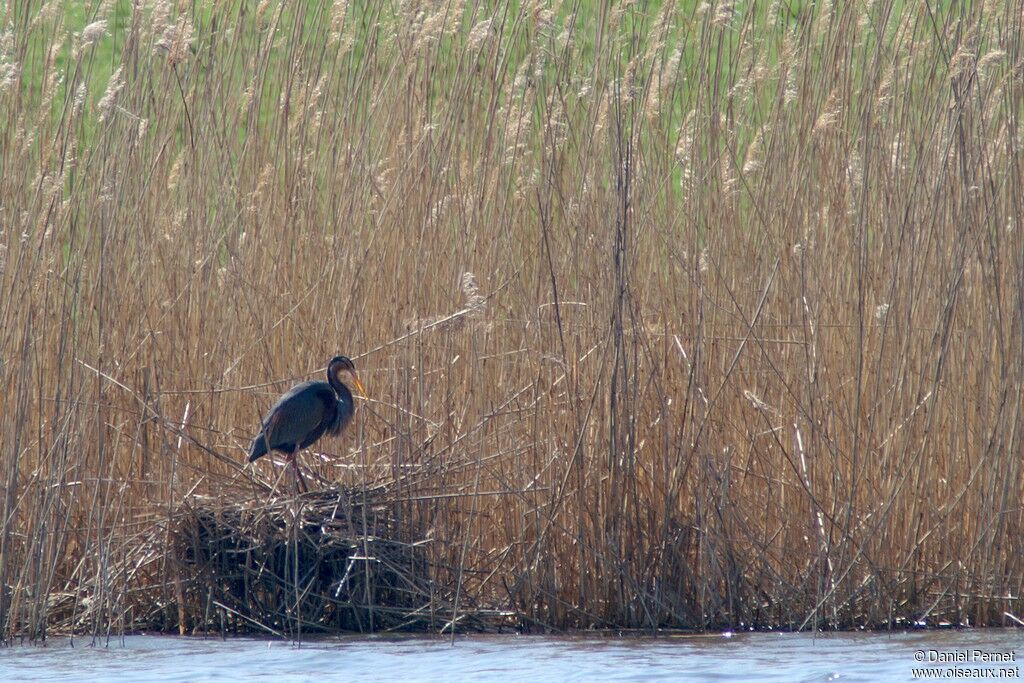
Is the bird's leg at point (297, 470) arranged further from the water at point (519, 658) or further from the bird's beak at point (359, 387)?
A: the water at point (519, 658)

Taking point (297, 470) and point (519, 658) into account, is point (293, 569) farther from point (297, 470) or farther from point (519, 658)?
point (519, 658)

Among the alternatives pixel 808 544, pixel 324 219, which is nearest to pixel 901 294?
pixel 808 544

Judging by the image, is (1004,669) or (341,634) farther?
(341,634)

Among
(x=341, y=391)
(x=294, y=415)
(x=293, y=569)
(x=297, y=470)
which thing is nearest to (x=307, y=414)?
(x=294, y=415)

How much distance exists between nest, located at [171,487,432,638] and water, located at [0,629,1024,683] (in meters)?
0.10

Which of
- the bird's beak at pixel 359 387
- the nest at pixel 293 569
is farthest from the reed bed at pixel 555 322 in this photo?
the bird's beak at pixel 359 387

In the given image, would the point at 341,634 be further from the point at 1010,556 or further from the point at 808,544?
the point at 1010,556

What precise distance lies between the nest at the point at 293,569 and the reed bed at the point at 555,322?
15mm

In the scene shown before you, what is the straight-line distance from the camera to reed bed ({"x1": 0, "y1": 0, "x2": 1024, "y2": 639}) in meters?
3.89

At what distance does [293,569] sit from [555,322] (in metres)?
0.96

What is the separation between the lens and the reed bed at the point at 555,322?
12.8ft

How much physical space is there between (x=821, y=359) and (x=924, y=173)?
567 millimetres

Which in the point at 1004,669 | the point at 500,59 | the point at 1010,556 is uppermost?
the point at 500,59

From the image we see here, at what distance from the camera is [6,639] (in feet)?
12.3
